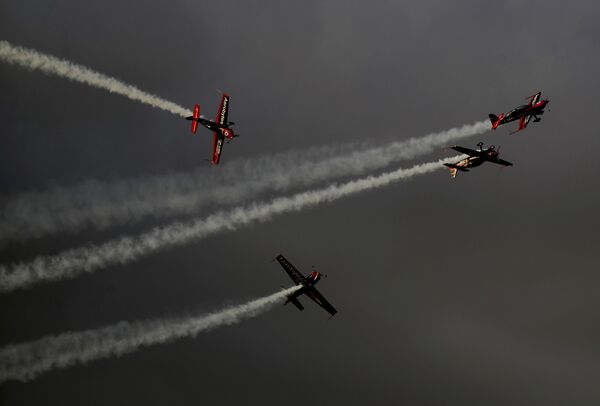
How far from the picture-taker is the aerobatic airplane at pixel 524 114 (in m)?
88.1

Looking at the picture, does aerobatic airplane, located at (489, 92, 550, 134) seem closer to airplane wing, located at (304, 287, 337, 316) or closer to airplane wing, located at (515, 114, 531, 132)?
airplane wing, located at (515, 114, 531, 132)

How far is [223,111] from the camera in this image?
95.9m

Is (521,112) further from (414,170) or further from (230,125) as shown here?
(230,125)

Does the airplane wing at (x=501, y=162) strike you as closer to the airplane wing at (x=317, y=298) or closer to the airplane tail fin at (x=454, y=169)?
the airplane tail fin at (x=454, y=169)

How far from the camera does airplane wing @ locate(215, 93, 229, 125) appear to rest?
9538cm

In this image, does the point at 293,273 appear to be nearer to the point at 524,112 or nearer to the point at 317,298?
the point at 317,298

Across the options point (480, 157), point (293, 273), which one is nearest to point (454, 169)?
point (480, 157)

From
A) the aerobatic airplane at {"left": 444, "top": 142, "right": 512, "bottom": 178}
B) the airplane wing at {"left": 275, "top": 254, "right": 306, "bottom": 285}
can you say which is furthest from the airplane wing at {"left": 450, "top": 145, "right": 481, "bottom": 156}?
the airplane wing at {"left": 275, "top": 254, "right": 306, "bottom": 285}

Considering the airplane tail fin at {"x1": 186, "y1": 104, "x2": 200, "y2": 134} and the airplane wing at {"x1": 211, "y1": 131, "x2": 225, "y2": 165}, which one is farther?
the airplane wing at {"x1": 211, "y1": 131, "x2": 225, "y2": 165}

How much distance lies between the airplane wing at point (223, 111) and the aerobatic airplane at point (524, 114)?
33949 millimetres

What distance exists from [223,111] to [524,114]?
3824 cm

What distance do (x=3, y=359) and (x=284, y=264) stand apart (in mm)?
35184

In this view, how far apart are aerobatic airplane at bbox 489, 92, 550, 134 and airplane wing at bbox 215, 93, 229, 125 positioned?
111 feet

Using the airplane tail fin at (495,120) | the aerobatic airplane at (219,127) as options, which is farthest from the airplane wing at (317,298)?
the airplane tail fin at (495,120)
